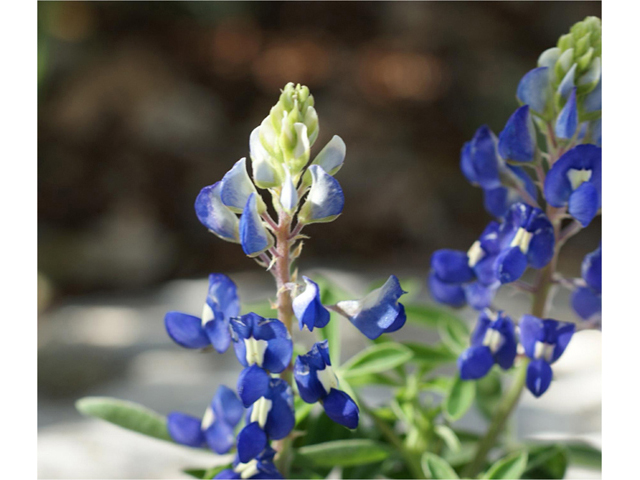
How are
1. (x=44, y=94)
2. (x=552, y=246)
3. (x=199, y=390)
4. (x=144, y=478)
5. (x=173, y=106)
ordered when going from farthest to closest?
(x=173, y=106) < (x=44, y=94) < (x=199, y=390) < (x=144, y=478) < (x=552, y=246)

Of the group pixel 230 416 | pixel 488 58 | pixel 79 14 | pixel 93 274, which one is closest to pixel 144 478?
pixel 230 416

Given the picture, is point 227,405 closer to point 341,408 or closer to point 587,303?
point 341,408

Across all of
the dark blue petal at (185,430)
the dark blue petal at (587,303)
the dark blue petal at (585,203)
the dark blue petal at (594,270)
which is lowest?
the dark blue petal at (185,430)

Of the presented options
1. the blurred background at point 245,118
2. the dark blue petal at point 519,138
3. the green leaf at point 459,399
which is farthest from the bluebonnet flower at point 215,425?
the blurred background at point 245,118

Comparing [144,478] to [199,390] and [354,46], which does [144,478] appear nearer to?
[199,390]

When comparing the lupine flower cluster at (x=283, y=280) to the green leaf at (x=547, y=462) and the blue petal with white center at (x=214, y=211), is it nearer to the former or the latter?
the blue petal with white center at (x=214, y=211)

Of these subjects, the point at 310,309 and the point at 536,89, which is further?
the point at 536,89

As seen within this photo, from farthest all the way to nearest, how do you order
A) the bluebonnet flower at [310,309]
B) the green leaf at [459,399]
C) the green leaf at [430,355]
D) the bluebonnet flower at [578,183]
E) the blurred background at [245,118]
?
the blurred background at [245,118] < the green leaf at [430,355] < the green leaf at [459,399] < the bluebonnet flower at [578,183] < the bluebonnet flower at [310,309]

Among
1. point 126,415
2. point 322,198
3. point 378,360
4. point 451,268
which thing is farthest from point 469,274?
point 126,415
